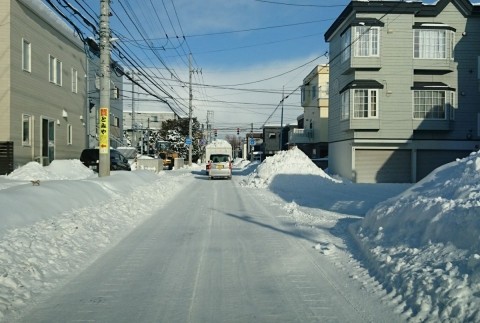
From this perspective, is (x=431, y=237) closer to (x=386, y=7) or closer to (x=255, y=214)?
(x=255, y=214)

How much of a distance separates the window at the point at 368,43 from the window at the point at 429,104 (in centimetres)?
398

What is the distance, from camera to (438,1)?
29.7 meters

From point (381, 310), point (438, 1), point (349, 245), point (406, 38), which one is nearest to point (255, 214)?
point (349, 245)

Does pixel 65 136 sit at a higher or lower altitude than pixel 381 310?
higher

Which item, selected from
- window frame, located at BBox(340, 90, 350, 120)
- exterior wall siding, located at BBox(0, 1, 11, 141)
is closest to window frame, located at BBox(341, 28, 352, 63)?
window frame, located at BBox(340, 90, 350, 120)

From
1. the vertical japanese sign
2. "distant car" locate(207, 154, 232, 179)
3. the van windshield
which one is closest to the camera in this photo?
the vertical japanese sign

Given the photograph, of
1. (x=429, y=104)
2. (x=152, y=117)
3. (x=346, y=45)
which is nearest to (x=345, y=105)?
(x=346, y=45)

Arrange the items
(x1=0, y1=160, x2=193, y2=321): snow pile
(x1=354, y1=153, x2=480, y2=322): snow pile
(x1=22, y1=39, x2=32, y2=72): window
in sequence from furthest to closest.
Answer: (x1=22, y1=39, x2=32, y2=72): window
(x1=0, y1=160, x2=193, y2=321): snow pile
(x1=354, y1=153, x2=480, y2=322): snow pile

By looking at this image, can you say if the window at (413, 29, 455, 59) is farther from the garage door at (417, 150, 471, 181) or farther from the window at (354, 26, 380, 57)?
the garage door at (417, 150, 471, 181)

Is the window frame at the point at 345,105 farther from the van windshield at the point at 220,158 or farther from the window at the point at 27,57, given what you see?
the window at the point at 27,57

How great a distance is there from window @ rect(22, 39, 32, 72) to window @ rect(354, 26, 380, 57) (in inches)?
758

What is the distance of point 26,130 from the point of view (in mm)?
22531

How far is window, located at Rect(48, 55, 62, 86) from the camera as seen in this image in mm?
25609

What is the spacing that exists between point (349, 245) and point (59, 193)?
7.85m
